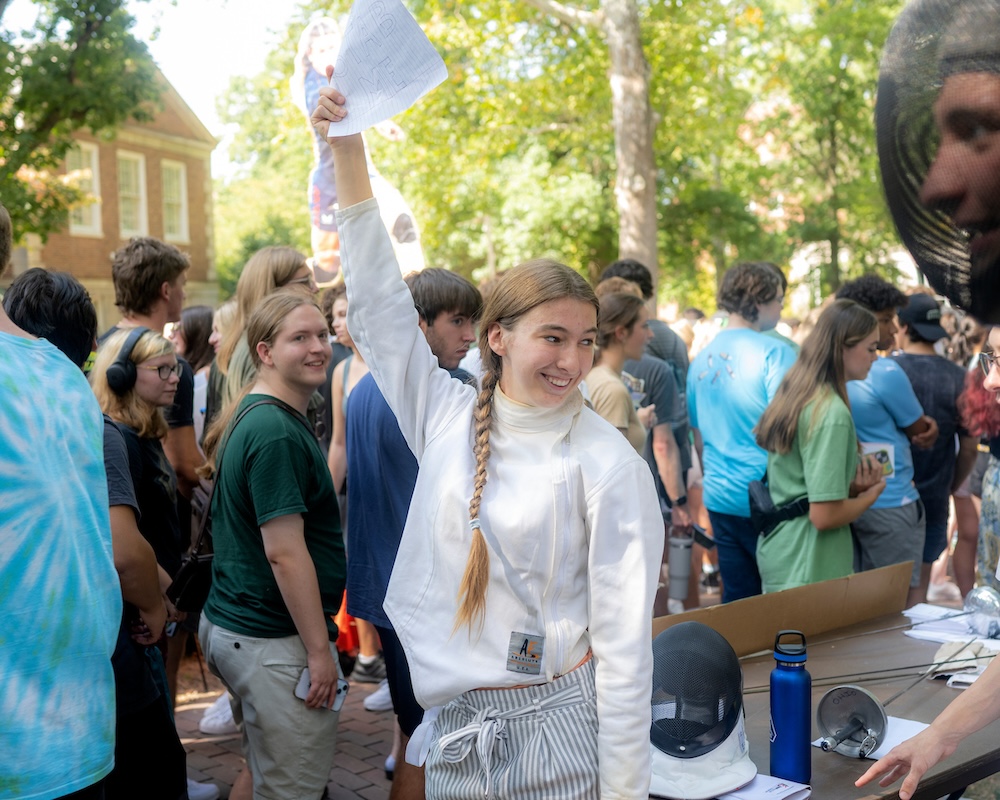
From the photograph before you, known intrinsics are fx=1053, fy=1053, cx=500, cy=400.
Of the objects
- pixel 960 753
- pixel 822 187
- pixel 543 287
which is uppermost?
pixel 822 187

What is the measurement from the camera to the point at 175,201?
31922 millimetres

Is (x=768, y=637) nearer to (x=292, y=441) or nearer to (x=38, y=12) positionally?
(x=292, y=441)

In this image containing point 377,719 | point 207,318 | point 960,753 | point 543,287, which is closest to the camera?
point 543,287

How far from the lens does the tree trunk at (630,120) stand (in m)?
13.5

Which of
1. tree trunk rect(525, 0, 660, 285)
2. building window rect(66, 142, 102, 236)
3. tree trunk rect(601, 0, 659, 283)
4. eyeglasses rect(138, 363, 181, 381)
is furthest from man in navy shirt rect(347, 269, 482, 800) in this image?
building window rect(66, 142, 102, 236)

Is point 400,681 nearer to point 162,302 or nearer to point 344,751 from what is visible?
point 344,751

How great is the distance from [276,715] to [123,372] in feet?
4.74

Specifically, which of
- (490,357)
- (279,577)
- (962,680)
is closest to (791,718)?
(962,680)

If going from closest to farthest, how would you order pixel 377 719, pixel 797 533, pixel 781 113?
1. pixel 797 533
2. pixel 377 719
3. pixel 781 113

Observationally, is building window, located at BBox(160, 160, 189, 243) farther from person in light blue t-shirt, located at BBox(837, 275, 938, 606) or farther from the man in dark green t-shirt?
the man in dark green t-shirt

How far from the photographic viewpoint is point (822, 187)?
2678 cm

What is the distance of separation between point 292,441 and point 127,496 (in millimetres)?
523

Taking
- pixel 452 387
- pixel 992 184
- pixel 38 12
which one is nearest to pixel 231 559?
pixel 452 387

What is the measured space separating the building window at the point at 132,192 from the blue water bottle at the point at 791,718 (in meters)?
29.6
